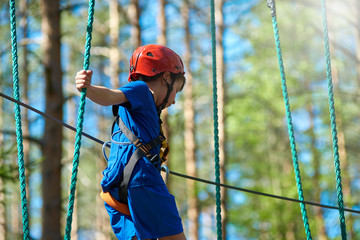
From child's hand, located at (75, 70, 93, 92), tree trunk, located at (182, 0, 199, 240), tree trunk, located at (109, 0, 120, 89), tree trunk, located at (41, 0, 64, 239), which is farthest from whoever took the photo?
tree trunk, located at (182, 0, 199, 240)

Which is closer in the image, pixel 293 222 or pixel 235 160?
pixel 293 222

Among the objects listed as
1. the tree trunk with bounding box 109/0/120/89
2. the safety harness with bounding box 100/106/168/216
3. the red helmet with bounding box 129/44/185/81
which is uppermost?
the tree trunk with bounding box 109/0/120/89

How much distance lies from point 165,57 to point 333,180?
14.1 m

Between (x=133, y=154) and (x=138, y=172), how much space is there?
0.32 feet

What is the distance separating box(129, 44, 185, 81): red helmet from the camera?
257 cm

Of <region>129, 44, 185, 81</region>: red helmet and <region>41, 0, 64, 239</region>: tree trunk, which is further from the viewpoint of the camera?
<region>41, 0, 64, 239</region>: tree trunk

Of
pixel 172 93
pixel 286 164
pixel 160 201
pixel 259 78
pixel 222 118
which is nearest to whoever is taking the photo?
pixel 160 201

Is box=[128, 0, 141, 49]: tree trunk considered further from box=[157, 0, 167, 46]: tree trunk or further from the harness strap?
the harness strap

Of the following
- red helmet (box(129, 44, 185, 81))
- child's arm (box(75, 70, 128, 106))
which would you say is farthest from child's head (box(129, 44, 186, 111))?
child's arm (box(75, 70, 128, 106))

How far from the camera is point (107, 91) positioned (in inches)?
83.4

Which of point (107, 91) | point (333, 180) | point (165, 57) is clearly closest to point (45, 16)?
point (165, 57)

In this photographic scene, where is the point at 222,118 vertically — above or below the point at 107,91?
above

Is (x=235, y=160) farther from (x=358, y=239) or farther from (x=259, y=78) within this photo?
(x=358, y=239)

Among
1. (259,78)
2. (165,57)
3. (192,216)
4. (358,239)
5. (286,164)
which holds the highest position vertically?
(259,78)
